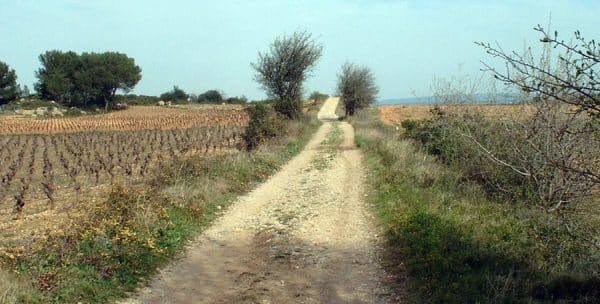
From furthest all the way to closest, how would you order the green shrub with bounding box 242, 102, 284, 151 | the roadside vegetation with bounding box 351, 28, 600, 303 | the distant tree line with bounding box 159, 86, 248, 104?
the distant tree line with bounding box 159, 86, 248, 104, the green shrub with bounding box 242, 102, 284, 151, the roadside vegetation with bounding box 351, 28, 600, 303

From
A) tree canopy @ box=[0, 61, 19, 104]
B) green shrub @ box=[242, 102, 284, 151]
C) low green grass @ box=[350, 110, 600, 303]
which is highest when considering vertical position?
tree canopy @ box=[0, 61, 19, 104]

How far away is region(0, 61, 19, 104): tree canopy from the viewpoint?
206 feet

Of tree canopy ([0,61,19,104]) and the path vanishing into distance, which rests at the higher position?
tree canopy ([0,61,19,104])

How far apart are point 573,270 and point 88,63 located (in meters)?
74.4

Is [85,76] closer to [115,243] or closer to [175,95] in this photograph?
[175,95]

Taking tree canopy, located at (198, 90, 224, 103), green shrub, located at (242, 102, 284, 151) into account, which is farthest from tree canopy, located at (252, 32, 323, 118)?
tree canopy, located at (198, 90, 224, 103)

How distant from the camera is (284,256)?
7578 mm

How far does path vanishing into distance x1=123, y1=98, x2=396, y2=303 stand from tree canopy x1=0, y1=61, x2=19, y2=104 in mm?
62561

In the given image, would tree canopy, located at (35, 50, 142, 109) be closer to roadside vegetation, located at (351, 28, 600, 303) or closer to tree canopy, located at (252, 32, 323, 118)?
tree canopy, located at (252, 32, 323, 118)

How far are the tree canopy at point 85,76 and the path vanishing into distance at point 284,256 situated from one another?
205ft

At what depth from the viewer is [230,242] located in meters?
8.48

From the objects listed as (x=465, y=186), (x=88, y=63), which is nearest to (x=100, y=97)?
(x=88, y=63)

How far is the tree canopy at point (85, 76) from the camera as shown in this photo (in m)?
68.1

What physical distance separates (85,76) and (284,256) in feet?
223
